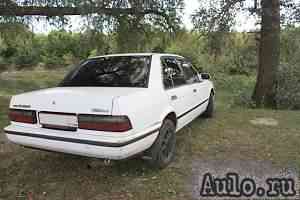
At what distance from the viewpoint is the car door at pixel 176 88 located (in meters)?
3.44

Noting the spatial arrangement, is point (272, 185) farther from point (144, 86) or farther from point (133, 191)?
point (144, 86)

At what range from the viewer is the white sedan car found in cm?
251

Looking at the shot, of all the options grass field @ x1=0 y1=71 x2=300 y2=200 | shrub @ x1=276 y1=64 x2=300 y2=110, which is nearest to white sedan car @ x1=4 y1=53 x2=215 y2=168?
grass field @ x1=0 y1=71 x2=300 y2=200

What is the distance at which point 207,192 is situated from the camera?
2793 mm

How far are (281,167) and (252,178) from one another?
1.83ft

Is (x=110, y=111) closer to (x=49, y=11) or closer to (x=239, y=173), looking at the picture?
(x=239, y=173)

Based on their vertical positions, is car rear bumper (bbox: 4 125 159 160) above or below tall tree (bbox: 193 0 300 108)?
below

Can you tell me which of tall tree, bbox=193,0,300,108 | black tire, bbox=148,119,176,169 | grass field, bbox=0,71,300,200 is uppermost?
tall tree, bbox=193,0,300,108

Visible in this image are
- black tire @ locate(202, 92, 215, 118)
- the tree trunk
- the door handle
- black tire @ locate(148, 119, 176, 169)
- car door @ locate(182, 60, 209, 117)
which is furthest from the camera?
the tree trunk

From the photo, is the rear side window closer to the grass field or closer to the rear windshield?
the rear windshield

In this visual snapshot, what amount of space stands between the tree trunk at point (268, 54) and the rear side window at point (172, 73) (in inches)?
164

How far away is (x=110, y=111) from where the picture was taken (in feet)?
8.07

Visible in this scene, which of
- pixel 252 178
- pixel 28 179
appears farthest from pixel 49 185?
pixel 252 178

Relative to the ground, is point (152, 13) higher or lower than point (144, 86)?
higher
